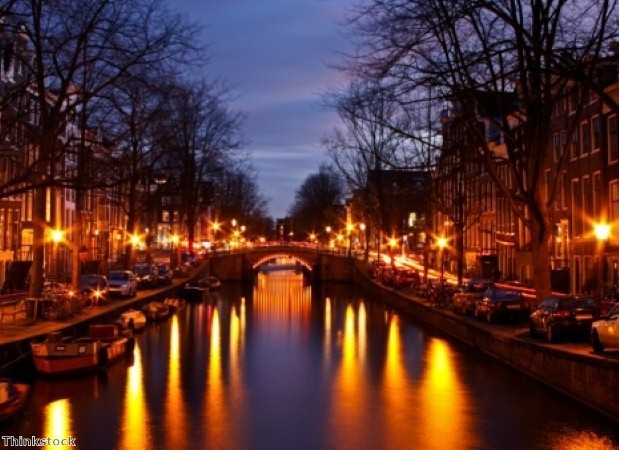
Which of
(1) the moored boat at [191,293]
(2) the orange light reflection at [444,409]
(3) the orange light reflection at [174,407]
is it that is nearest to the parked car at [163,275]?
(1) the moored boat at [191,293]

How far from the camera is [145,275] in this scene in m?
67.2

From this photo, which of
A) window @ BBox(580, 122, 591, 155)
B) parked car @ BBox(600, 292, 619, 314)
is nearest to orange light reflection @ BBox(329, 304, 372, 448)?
parked car @ BBox(600, 292, 619, 314)

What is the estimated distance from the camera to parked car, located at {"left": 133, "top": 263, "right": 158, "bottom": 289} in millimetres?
66312

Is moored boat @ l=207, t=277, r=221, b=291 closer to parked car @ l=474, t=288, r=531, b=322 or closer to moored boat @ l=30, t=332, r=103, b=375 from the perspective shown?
parked car @ l=474, t=288, r=531, b=322

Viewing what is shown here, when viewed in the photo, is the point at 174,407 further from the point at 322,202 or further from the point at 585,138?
the point at 322,202

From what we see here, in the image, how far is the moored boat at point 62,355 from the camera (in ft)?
94.2

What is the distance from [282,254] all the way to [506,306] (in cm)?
7899

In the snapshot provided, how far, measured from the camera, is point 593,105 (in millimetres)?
49469

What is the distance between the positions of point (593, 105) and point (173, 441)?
36884mm

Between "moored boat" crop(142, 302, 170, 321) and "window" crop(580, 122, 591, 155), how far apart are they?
27.6 m

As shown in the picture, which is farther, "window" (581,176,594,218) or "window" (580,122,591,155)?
"window" (580,122,591,155)

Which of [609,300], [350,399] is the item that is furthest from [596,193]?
[350,399]

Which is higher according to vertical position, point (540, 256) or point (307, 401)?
point (540, 256)

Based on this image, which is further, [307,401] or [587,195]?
[587,195]
